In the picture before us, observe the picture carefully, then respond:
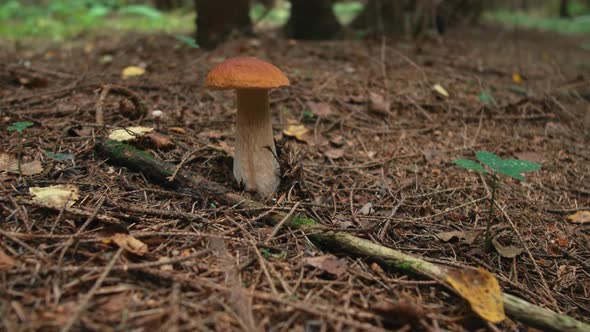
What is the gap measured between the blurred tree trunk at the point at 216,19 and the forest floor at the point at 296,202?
50cm

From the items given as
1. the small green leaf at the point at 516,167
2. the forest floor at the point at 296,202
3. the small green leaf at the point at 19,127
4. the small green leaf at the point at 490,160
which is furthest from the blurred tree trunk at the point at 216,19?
the small green leaf at the point at 516,167

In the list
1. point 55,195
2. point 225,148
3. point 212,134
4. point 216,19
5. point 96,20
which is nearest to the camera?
point 55,195

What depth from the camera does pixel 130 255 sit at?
5.21 feet

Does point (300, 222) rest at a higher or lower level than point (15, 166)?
lower

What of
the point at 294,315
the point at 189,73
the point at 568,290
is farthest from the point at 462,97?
the point at 294,315

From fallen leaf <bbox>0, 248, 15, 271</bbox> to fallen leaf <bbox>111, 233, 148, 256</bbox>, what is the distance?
0.36 m

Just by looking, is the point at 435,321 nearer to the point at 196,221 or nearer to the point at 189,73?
the point at 196,221

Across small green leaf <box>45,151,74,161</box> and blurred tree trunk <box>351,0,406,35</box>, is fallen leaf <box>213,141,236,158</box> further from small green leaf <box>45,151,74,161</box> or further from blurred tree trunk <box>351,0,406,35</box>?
blurred tree trunk <box>351,0,406,35</box>

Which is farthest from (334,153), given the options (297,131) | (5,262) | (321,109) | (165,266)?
(5,262)

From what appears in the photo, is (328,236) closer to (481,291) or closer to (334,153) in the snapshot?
(481,291)

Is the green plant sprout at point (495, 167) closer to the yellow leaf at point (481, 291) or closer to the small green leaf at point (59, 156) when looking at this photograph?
the yellow leaf at point (481, 291)

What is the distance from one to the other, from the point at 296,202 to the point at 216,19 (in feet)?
12.9

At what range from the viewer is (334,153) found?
3047mm

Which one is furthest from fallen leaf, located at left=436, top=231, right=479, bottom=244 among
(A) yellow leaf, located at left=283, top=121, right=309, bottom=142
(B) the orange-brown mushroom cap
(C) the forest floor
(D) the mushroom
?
(A) yellow leaf, located at left=283, top=121, right=309, bottom=142
